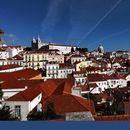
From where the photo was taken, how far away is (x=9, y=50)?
6525 cm

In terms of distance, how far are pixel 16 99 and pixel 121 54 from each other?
8687 centimetres

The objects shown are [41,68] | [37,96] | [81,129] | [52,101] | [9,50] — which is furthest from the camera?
[9,50]

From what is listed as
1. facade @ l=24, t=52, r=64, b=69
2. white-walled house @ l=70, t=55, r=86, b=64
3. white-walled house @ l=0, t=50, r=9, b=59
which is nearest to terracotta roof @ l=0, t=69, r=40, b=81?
facade @ l=24, t=52, r=64, b=69

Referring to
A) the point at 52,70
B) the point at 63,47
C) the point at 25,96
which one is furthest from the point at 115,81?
the point at 63,47

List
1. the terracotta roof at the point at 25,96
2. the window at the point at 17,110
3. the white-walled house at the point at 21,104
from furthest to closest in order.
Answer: the terracotta roof at the point at 25,96, the window at the point at 17,110, the white-walled house at the point at 21,104

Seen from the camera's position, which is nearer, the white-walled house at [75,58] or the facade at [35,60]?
the facade at [35,60]

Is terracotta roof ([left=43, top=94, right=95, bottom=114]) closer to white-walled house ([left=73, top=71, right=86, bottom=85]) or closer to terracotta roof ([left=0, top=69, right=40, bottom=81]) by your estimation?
terracotta roof ([left=0, top=69, right=40, bottom=81])

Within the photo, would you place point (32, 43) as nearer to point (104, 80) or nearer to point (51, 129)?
point (104, 80)

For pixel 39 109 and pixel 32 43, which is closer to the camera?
pixel 39 109

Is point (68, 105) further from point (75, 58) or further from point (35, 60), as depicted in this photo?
point (75, 58)

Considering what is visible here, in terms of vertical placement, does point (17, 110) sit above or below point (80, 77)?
below

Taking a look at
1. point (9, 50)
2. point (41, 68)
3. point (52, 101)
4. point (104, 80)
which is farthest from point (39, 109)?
point (9, 50)

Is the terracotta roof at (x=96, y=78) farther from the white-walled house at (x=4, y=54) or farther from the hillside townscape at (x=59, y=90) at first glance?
the white-walled house at (x=4, y=54)

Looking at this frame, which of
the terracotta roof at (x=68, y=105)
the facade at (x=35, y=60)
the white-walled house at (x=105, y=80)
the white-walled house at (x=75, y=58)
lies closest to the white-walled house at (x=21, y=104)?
the terracotta roof at (x=68, y=105)
